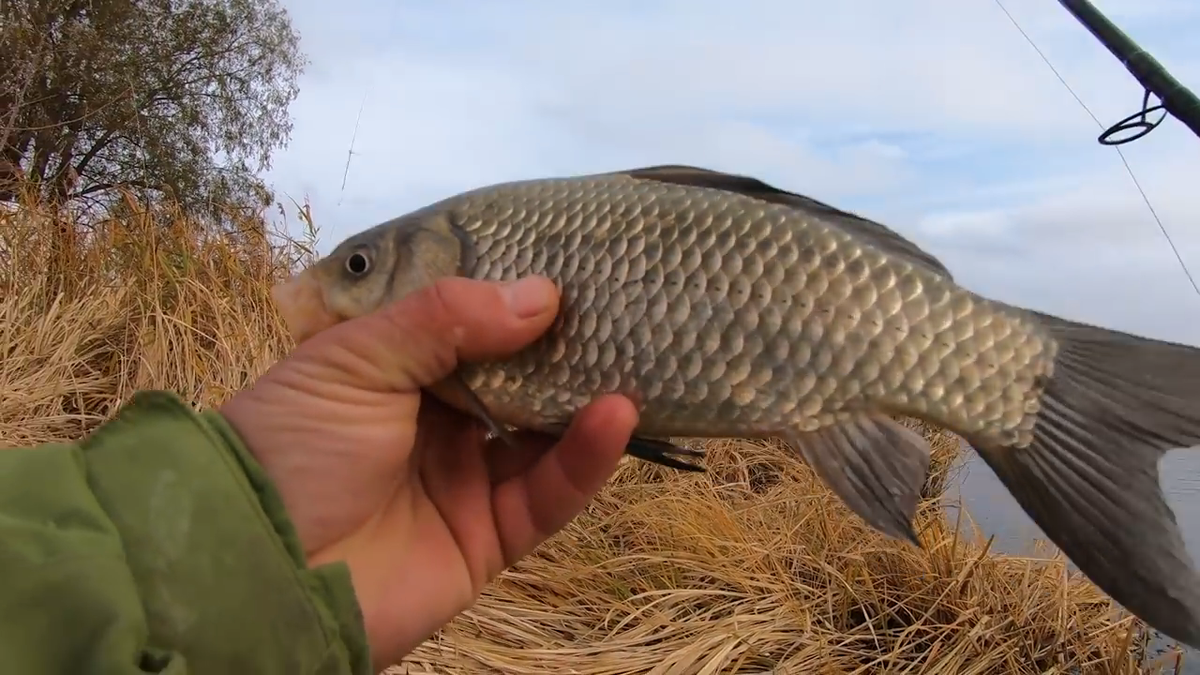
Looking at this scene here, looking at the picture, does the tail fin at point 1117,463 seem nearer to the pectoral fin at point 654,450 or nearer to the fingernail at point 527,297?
the pectoral fin at point 654,450

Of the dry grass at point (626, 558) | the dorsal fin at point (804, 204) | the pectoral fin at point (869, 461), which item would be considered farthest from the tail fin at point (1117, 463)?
the dry grass at point (626, 558)

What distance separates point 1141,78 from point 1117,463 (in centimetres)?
214

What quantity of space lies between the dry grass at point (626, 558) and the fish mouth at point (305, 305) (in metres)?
1.87

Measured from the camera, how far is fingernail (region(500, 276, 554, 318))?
4.64ft

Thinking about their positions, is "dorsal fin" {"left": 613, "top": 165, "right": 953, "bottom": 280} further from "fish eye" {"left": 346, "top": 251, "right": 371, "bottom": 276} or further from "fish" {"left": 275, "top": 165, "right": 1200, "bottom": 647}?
"fish eye" {"left": 346, "top": 251, "right": 371, "bottom": 276}

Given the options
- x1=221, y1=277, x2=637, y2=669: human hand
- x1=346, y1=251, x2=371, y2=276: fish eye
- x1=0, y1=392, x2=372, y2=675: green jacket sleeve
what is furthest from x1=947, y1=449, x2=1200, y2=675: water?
x1=0, y1=392, x2=372, y2=675: green jacket sleeve

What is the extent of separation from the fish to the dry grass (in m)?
2.06

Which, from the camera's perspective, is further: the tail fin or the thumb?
the thumb

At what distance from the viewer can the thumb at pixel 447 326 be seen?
1417 millimetres

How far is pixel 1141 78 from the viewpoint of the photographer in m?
2.94

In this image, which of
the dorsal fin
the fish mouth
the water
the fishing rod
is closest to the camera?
the dorsal fin

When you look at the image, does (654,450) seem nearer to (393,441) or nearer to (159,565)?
(393,441)

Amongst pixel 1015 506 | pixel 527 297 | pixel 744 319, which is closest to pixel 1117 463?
pixel 744 319

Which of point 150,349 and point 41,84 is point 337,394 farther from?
point 41,84
